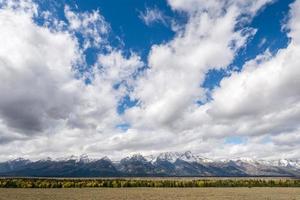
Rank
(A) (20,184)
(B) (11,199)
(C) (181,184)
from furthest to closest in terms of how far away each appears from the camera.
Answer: (C) (181,184), (A) (20,184), (B) (11,199)

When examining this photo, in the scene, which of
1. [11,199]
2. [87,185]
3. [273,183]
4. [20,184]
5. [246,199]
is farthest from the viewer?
[273,183]

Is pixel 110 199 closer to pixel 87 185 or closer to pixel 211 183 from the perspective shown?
pixel 87 185

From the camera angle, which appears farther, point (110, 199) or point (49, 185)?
point (49, 185)

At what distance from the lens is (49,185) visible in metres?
133

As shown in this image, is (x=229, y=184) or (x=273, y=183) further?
(x=273, y=183)

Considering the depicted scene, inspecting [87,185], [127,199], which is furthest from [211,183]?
[127,199]

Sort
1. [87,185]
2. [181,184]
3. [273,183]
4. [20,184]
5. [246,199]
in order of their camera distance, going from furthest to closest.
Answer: [273,183] → [181,184] → [87,185] → [20,184] → [246,199]

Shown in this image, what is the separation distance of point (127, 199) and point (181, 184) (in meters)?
81.8

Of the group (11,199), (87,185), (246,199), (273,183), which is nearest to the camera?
(11,199)

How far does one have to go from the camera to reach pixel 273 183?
167 m

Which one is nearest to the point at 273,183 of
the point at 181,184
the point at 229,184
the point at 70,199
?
the point at 229,184

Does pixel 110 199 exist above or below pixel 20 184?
below

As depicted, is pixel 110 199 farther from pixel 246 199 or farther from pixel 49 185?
pixel 49 185

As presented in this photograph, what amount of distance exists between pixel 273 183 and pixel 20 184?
11612cm
